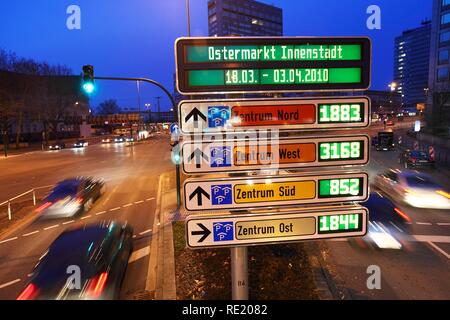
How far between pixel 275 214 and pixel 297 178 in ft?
1.72

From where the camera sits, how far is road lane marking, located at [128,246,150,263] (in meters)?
10.3

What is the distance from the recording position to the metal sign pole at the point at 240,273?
402 cm

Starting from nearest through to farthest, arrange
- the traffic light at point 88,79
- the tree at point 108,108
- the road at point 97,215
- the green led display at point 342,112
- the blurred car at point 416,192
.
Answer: the green led display at point 342,112 → the road at point 97,215 → the blurred car at point 416,192 → the traffic light at point 88,79 → the tree at point 108,108

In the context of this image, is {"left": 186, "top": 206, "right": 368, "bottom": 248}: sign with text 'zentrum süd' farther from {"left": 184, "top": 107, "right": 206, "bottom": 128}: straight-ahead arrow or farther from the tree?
the tree

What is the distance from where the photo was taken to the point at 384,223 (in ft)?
40.7

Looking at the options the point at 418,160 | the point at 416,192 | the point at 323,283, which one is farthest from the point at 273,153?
the point at 418,160

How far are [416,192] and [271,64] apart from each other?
46.3ft

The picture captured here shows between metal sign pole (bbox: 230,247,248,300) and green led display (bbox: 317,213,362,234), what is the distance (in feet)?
3.41

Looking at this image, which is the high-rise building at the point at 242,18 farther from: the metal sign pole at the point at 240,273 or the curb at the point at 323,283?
the metal sign pole at the point at 240,273

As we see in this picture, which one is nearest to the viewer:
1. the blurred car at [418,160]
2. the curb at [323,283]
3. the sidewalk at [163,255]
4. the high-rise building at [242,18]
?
the curb at [323,283]

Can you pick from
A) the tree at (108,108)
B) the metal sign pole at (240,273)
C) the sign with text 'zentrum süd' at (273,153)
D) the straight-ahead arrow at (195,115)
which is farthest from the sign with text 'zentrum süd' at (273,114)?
the tree at (108,108)

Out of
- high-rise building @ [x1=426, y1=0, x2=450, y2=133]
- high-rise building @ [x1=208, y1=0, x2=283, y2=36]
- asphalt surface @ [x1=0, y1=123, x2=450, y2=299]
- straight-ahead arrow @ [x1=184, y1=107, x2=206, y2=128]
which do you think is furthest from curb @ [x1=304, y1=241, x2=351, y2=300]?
high-rise building @ [x1=208, y1=0, x2=283, y2=36]

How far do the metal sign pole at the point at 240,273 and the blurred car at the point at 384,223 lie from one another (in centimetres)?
741

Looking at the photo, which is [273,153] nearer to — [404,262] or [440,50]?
[404,262]
